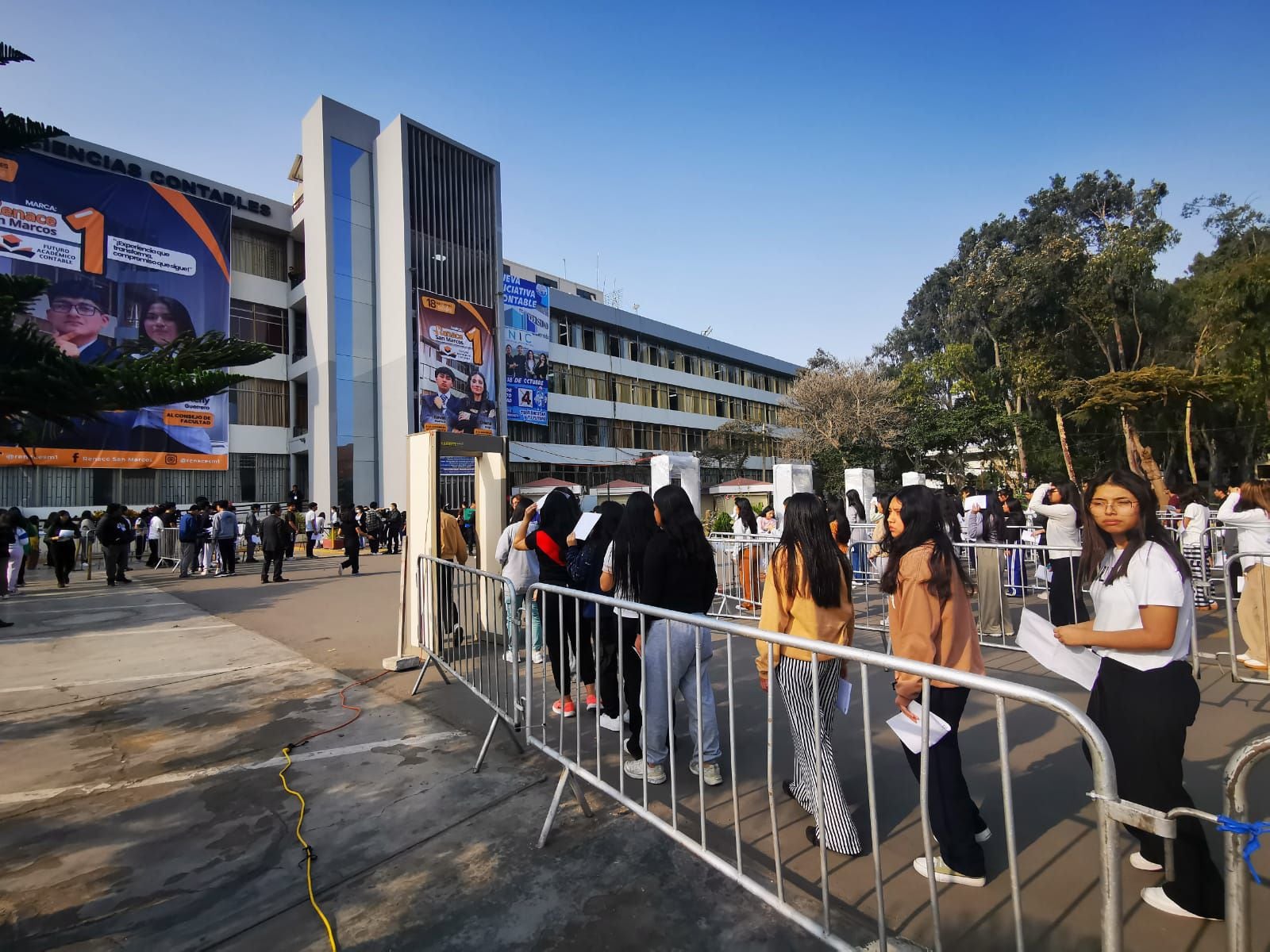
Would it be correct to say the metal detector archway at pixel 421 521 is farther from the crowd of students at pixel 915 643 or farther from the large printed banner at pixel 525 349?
the large printed banner at pixel 525 349

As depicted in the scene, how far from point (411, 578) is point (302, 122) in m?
29.4

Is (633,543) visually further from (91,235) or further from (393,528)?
(91,235)

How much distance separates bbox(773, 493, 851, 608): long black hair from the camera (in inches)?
115

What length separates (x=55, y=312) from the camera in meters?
20.3

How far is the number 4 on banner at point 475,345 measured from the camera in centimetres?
2806

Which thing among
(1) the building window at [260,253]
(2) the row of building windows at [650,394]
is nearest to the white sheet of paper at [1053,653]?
(1) the building window at [260,253]

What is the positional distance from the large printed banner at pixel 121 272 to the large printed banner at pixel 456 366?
7384 millimetres

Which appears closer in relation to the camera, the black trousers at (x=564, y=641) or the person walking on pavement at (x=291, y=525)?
the black trousers at (x=564, y=641)

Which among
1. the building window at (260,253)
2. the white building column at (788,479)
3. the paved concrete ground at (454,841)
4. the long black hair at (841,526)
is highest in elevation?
the building window at (260,253)

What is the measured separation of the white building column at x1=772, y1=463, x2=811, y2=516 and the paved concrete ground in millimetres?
7503

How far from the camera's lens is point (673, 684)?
3.39m

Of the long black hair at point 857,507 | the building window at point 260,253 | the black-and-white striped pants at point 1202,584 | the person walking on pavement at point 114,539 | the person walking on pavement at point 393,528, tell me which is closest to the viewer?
the black-and-white striped pants at point 1202,584

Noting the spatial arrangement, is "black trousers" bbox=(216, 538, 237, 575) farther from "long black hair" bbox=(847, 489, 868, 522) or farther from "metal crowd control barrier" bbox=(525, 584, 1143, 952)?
"long black hair" bbox=(847, 489, 868, 522)

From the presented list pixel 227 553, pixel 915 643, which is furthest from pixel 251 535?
pixel 915 643
